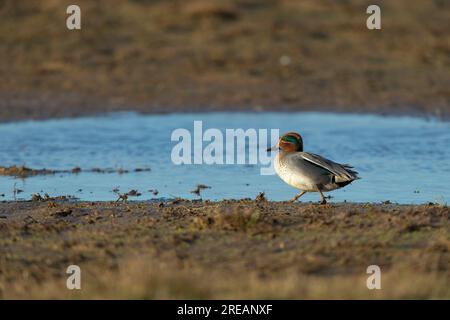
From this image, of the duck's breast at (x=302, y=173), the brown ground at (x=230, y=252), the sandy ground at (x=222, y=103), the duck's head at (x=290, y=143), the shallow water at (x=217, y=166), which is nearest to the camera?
Answer: the brown ground at (x=230, y=252)

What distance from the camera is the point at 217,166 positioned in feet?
39.2

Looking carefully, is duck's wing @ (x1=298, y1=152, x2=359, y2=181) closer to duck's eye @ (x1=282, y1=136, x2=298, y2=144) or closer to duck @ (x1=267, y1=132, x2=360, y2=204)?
duck @ (x1=267, y1=132, x2=360, y2=204)

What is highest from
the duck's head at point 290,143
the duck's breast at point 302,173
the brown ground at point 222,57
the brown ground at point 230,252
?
the brown ground at point 222,57

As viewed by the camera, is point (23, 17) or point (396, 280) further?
point (23, 17)

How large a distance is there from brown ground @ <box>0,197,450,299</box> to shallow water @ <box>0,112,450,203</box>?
5.30ft

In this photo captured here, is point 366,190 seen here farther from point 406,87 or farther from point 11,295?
point 406,87

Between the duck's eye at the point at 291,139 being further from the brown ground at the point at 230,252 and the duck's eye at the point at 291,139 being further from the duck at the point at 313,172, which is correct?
the brown ground at the point at 230,252

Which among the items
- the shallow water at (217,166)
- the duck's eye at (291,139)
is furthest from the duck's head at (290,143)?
the shallow water at (217,166)

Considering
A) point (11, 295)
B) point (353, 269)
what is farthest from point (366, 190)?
point (11, 295)

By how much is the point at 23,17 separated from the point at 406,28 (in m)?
8.17

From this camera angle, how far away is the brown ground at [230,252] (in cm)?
627

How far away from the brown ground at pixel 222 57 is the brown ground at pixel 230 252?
26.0ft

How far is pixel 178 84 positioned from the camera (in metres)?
18.1
